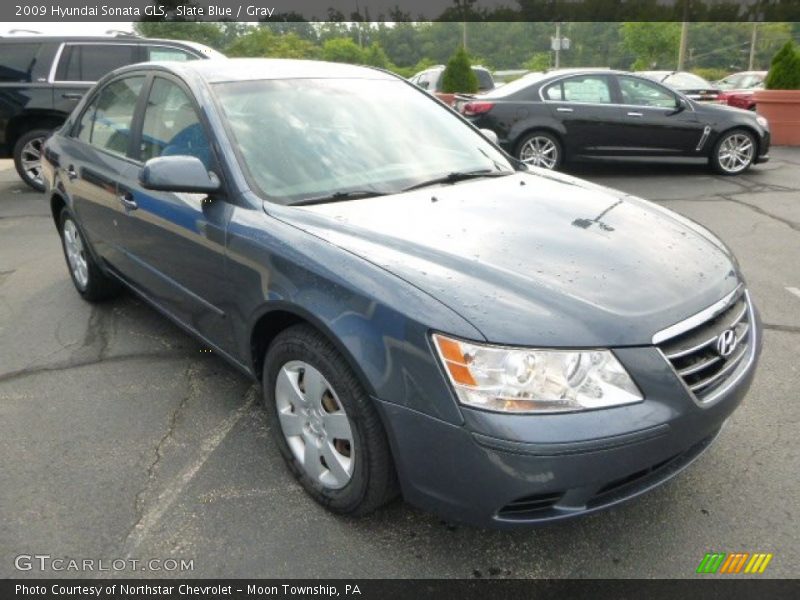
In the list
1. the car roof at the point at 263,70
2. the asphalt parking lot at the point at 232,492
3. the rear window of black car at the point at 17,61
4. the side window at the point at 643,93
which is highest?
the rear window of black car at the point at 17,61

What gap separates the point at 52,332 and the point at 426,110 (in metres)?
2.78

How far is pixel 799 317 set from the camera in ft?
13.7

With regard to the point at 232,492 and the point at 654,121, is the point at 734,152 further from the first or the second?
the point at 232,492

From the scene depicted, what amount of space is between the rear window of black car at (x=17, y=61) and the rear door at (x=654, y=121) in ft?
25.5

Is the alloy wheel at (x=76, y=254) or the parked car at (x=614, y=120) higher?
the parked car at (x=614, y=120)

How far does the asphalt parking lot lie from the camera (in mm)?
2264

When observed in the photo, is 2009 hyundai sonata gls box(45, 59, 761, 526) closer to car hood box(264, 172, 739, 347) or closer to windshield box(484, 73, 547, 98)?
car hood box(264, 172, 739, 347)

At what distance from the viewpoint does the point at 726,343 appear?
2205 mm

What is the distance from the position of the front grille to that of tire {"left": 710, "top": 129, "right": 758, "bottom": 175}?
786 cm

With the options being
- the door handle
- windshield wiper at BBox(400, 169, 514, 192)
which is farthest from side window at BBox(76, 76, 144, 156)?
windshield wiper at BBox(400, 169, 514, 192)

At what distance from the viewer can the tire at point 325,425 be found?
84.7 inches

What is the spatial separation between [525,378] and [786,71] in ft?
43.1

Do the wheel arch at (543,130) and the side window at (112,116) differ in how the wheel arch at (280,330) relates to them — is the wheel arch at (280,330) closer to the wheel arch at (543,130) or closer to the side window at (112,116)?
the side window at (112,116)

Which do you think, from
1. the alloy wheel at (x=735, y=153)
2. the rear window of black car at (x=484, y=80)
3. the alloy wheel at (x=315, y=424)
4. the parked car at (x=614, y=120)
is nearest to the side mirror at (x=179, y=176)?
the alloy wheel at (x=315, y=424)
